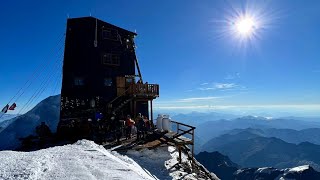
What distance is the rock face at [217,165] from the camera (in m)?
180

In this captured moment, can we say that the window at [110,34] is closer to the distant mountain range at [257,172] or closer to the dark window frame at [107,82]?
the dark window frame at [107,82]

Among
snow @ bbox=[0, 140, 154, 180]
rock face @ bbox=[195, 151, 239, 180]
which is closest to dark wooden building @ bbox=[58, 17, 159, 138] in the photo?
snow @ bbox=[0, 140, 154, 180]

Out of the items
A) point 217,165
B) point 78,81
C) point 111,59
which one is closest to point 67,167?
point 78,81

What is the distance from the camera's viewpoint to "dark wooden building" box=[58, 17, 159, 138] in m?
29.8

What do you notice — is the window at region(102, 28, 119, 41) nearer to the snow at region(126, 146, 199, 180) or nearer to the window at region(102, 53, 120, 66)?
the window at region(102, 53, 120, 66)

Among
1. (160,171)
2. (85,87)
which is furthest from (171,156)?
(85,87)

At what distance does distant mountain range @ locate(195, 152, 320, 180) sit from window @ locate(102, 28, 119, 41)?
129312 millimetres

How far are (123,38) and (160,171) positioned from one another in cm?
2375

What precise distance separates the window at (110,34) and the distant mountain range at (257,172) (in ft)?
424

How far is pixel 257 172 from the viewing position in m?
150

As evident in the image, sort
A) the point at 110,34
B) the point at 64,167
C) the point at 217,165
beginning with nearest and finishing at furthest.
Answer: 1. the point at 64,167
2. the point at 110,34
3. the point at 217,165

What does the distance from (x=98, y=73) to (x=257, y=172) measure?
469ft

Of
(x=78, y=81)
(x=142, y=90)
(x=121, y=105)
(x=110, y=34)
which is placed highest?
(x=110, y=34)

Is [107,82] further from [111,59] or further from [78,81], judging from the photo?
Result: [78,81]
